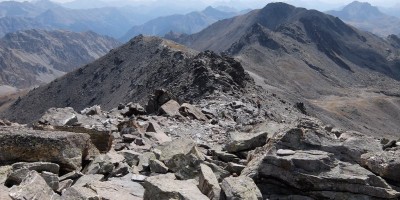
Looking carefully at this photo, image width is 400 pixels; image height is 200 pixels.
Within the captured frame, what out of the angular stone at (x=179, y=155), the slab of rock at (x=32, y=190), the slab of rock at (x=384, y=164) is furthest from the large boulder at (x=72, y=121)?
the slab of rock at (x=384, y=164)

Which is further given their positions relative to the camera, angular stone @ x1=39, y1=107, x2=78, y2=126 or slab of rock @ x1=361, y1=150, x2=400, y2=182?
angular stone @ x1=39, y1=107, x2=78, y2=126

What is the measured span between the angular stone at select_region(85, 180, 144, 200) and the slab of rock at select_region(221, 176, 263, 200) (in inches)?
90.7

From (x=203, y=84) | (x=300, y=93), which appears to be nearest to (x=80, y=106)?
(x=203, y=84)

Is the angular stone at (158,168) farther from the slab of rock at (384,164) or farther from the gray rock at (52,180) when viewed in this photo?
the slab of rock at (384,164)

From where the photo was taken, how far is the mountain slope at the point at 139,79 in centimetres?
5703

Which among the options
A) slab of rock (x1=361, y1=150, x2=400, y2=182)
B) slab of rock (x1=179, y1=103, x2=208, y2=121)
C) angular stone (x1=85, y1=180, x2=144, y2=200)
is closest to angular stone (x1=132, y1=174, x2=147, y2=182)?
angular stone (x1=85, y1=180, x2=144, y2=200)

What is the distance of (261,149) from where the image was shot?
47.9 ft

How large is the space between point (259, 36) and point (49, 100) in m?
105

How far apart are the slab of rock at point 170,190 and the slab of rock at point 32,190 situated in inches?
87.2

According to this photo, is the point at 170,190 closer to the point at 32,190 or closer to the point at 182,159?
the point at 182,159

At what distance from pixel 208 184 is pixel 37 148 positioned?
5.34m

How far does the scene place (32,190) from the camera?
404 inches

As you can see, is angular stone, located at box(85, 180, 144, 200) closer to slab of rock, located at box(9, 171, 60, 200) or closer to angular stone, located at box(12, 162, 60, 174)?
slab of rock, located at box(9, 171, 60, 200)

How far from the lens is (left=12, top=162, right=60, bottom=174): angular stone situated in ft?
40.6
